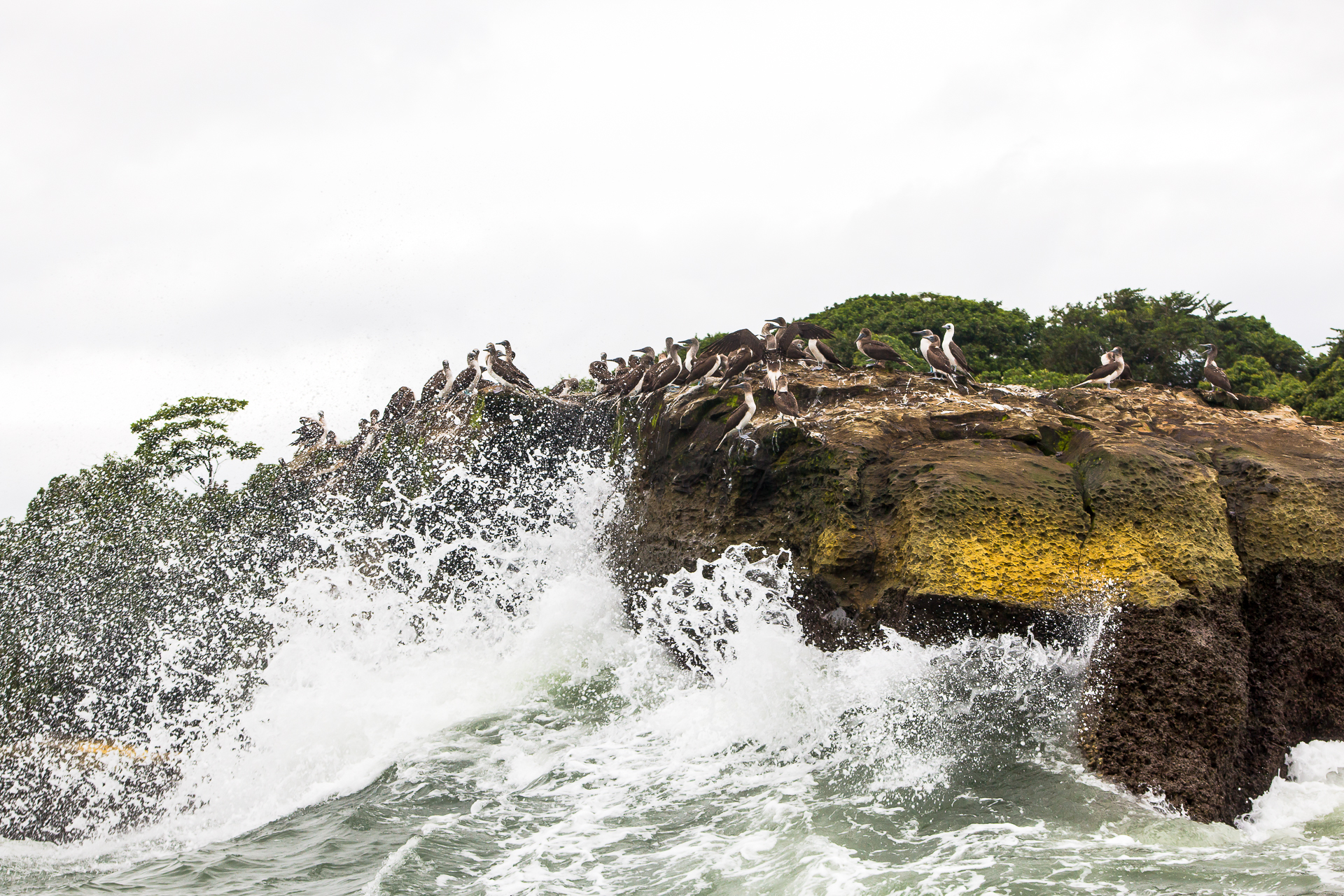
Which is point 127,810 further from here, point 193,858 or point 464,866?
point 464,866

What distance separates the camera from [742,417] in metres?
10.1

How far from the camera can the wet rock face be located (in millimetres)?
6625

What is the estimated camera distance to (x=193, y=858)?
24.3ft

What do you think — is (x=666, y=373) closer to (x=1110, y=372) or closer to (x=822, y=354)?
(x=822, y=354)

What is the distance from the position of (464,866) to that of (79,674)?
45.6 ft

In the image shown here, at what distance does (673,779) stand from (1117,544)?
14.3 ft

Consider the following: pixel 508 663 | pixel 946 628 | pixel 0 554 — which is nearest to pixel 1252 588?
pixel 946 628

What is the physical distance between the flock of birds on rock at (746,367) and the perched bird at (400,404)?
83 centimetres

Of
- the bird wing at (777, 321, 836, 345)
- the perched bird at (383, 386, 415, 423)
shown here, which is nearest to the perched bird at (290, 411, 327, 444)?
the perched bird at (383, 386, 415, 423)

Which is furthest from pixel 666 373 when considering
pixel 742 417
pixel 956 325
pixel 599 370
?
pixel 956 325

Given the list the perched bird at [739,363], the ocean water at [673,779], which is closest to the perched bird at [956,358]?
the perched bird at [739,363]

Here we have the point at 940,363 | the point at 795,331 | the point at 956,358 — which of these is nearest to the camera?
the point at 940,363

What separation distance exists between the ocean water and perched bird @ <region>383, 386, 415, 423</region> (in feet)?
23.9

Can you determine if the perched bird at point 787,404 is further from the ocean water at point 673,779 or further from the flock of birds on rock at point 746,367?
the ocean water at point 673,779
